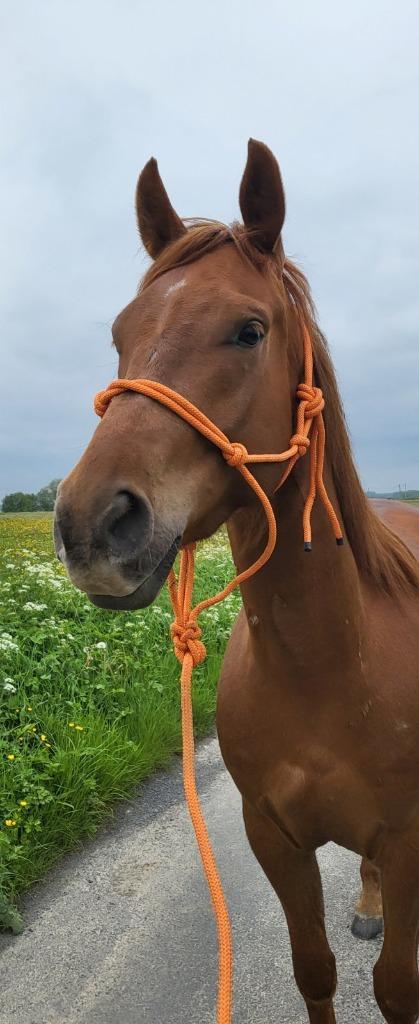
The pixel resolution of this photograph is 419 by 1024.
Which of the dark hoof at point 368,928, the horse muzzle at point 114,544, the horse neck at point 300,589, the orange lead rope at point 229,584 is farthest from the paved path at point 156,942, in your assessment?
the horse muzzle at point 114,544

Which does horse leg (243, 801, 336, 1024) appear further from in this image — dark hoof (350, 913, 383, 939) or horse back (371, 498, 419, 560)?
horse back (371, 498, 419, 560)

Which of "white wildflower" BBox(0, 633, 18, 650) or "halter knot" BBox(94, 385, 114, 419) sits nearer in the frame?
"halter knot" BBox(94, 385, 114, 419)

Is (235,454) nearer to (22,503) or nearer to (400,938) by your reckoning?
(400,938)

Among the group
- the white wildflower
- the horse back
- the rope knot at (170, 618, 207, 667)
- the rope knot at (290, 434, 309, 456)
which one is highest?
the rope knot at (290, 434, 309, 456)

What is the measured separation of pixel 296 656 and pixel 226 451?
659 mm

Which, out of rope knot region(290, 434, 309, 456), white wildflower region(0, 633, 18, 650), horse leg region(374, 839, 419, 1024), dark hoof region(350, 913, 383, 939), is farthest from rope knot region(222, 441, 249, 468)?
white wildflower region(0, 633, 18, 650)

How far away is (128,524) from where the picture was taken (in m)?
1.26

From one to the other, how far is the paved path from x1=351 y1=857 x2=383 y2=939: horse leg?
0.04 m

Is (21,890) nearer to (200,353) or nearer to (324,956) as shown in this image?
(324,956)

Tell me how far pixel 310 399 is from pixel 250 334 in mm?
267

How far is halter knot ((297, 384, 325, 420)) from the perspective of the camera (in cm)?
168

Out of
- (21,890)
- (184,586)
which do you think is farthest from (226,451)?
(21,890)

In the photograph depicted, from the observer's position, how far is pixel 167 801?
3957 millimetres

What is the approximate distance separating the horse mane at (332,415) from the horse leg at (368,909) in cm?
149
